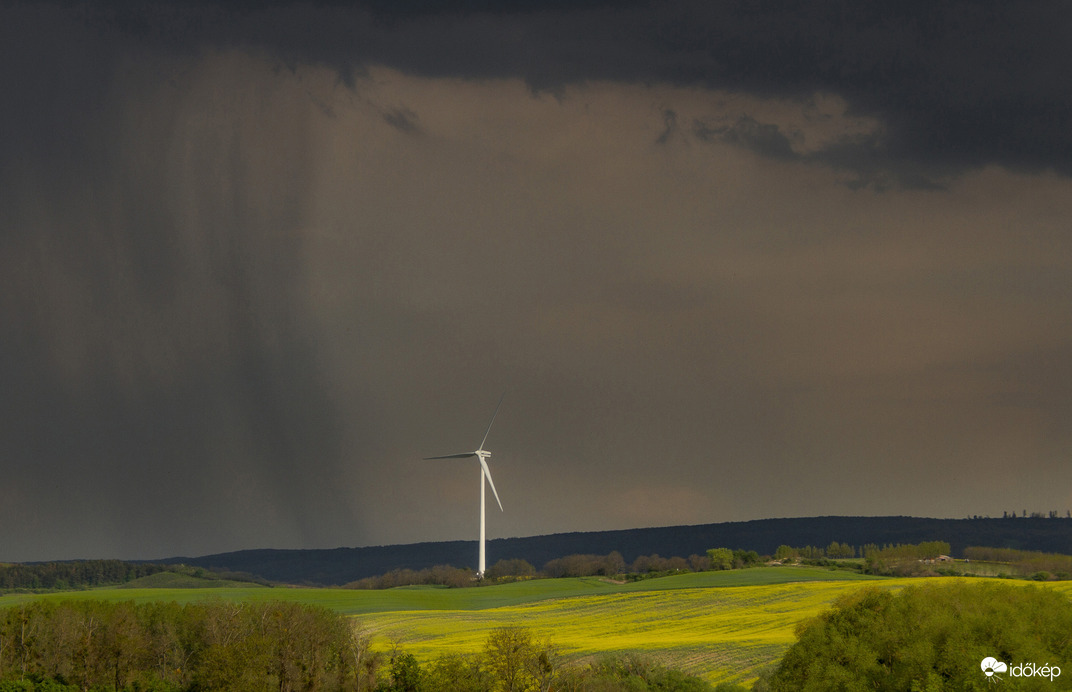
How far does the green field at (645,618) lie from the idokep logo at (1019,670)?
27.6 meters

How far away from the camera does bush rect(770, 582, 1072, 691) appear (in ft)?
245

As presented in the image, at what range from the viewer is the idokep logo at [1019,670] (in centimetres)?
7126

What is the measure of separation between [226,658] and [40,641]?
31465 mm

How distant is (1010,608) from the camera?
265 feet

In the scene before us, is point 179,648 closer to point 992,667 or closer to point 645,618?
point 645,618

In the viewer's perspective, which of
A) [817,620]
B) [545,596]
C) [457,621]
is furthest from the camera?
[545,596]

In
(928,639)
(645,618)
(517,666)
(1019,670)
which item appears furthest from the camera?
(645,618)

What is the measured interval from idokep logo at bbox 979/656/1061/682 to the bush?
488 mm

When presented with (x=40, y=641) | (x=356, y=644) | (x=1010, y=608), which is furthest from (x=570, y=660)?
(x=40, y=641)

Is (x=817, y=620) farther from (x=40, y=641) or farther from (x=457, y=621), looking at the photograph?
(x=40, y=641)

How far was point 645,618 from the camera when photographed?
505ft

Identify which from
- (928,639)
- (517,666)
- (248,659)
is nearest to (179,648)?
(248,659)

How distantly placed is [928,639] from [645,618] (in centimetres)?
7869

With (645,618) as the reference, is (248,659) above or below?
above
